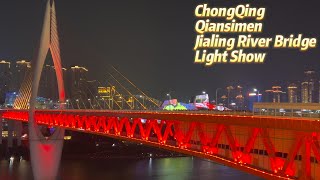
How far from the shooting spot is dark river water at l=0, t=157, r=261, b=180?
6056 centimetres

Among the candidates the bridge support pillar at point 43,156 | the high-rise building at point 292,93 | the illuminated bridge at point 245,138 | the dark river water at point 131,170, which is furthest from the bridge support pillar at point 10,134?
the high-rise building at point 292,93

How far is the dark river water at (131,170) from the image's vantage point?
199 ft

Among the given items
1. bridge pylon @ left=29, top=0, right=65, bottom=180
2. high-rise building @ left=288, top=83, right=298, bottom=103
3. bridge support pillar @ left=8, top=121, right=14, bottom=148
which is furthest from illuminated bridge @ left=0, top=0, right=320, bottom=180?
bridge support pillar @ left=8, top=121, right=14, bottom=148

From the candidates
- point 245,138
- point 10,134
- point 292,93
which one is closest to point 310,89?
point 292,93

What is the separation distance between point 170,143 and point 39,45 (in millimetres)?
26831

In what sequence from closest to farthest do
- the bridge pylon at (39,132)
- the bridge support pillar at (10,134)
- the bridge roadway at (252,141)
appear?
1. the bridge roadway at (252,141)
2. the bridge pylon at (39,132)
3. the bridge support pillar at (10,134)

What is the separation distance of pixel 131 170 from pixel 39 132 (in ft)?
63.8

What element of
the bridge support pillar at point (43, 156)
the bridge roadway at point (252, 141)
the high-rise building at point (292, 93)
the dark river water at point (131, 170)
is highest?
the high-rise building at point (292, 93)

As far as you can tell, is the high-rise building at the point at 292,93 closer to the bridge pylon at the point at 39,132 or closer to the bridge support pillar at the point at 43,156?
the bridge pylon at the point at 39,132

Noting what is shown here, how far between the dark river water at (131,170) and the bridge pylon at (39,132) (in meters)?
5.56

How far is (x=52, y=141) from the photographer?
5503cm

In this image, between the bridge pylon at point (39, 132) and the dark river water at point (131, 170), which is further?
the dark river water at point (131, 170)

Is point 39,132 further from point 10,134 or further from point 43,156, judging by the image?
point 10,134

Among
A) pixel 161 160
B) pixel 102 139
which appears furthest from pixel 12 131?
pixel 161 160
